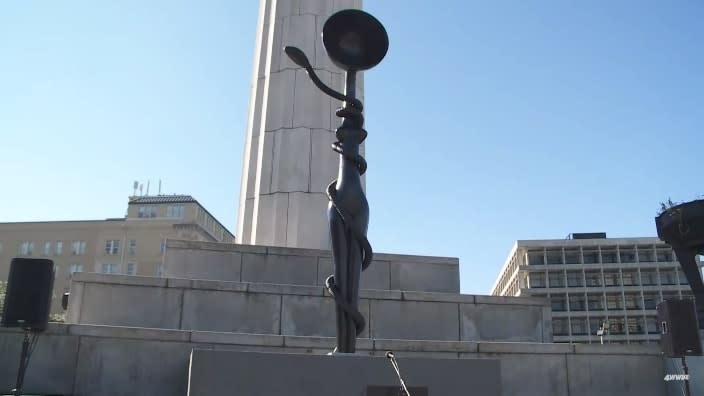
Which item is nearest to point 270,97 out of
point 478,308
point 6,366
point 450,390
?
point 478,308

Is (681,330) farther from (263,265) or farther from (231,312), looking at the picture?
(263,265)

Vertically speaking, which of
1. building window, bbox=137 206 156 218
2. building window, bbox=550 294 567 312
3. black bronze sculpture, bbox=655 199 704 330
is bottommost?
black bronze sculpture, bbox=655 199 704 330

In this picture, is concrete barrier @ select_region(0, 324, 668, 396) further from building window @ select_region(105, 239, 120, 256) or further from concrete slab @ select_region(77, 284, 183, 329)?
building window @ select_region(105, 239, 120, 256)

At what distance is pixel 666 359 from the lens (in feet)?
42.7

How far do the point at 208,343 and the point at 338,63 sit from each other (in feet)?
17.7

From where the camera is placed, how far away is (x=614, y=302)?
10056cm

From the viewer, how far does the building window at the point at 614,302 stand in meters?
100

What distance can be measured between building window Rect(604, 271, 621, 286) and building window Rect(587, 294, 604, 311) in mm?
2616

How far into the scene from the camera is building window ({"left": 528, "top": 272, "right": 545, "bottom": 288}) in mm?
104375

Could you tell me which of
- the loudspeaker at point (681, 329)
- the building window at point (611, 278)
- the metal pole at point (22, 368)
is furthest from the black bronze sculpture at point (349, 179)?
the building window at point (611, 278)

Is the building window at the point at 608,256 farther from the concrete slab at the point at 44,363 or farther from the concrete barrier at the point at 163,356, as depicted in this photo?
the concrete slab at the point at 44,363

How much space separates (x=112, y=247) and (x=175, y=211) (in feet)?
29.9

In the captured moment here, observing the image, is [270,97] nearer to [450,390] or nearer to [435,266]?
[435,266]

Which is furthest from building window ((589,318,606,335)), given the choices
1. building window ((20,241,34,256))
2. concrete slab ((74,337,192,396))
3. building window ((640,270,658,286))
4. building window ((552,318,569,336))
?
concrete slab ((74,337,192,396))
